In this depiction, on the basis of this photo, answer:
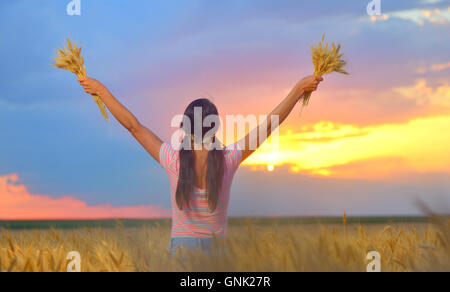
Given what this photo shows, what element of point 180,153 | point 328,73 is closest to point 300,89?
point 328,73

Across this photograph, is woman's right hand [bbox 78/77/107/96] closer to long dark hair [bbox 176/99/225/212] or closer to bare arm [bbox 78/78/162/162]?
bare arm [bbox 78/78/162/162]

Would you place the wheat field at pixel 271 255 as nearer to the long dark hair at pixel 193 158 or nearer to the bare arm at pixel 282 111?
the long dark hair at pixel 193 158

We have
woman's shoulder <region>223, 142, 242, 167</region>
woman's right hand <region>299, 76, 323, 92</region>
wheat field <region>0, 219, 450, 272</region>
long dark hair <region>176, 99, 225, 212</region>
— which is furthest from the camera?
woman's right hand <region>299, 76, 323, 92</region>

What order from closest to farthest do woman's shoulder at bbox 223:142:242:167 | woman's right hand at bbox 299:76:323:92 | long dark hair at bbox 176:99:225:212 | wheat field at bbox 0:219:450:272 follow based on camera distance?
wheat field at bbox 0:219:450:272 → long dark hair at bbox 176:99:225:212 → woman's shoulder at bbox 223:142:242:167 → woman's right hand at bbox 299:76:323:92

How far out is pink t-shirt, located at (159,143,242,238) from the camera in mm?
3932

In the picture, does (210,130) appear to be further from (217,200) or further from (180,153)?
(217,200)

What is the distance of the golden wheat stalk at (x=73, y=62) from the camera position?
4539mm

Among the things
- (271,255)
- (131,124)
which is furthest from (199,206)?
(271,255)

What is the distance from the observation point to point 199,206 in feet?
12.9

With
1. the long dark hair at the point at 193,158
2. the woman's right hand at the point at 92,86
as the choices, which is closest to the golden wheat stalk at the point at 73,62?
the woman's right hand at the point at 92,86

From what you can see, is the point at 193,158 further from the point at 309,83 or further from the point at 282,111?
the point at 309,83

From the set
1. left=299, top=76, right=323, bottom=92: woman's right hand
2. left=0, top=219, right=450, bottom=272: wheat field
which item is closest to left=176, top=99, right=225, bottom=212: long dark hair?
left=0, top=219, right=450, bottom=272: wheat field
